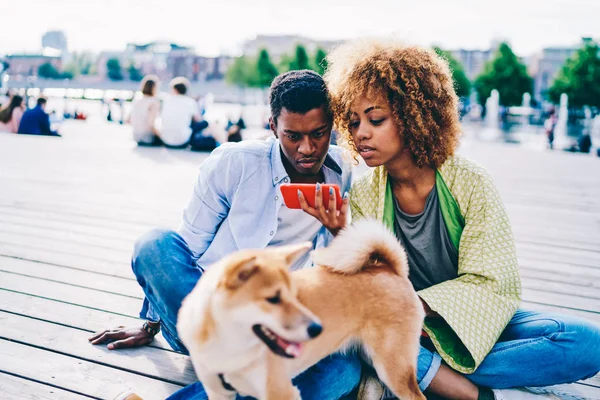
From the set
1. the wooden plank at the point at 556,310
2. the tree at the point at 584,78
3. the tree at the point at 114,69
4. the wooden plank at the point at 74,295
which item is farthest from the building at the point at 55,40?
the wooden plank at the point at 556,310

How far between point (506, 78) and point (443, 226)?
45.2 metres

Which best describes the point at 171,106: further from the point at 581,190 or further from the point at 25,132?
the point at 581,190

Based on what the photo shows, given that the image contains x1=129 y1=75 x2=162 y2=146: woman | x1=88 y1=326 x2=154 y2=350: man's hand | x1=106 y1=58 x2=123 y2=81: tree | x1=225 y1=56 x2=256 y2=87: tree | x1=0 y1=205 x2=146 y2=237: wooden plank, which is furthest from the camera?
x1=106 y1=58 x2=123 y2=81: tree

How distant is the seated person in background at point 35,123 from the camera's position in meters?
12.1

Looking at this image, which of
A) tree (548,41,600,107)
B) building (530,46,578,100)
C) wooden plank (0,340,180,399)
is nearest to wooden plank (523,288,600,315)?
wooden plank (0,340,180,399)

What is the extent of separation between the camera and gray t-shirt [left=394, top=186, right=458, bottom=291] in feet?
7.98

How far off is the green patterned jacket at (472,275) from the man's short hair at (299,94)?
0.69 metres

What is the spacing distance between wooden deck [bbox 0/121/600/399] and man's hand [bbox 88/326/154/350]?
0.13ft

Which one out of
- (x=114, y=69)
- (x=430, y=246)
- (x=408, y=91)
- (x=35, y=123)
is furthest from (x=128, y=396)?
(x=114, y=69)

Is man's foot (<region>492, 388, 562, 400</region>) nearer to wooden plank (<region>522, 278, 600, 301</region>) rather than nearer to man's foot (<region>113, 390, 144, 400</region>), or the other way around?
wooden plank (<region>522, 278, 600, 301</region>)

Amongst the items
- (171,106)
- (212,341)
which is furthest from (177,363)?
(171,106)

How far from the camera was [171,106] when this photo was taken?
9.69 m

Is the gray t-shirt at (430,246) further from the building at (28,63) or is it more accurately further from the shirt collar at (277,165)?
the building at (28,63)

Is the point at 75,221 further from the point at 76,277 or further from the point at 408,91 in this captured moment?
the point at 408,91
